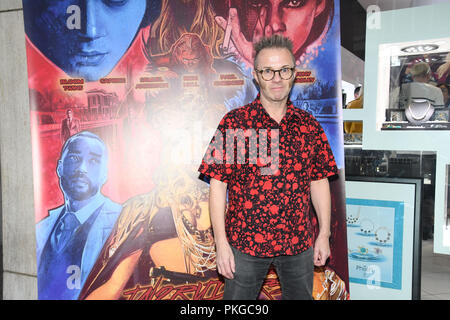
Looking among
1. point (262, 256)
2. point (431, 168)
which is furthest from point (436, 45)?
point (262, 256)

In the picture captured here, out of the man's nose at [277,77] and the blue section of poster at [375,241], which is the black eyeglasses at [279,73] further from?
the blue section of poster at [375,241]

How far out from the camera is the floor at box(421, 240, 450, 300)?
1832 millimetres

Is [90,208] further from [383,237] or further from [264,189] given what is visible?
[383,237]

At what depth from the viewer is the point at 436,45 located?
1.79m

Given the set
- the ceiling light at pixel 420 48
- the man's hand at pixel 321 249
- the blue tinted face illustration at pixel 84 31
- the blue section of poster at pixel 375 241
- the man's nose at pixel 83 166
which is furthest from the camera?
the man's nose at pixel 83 166

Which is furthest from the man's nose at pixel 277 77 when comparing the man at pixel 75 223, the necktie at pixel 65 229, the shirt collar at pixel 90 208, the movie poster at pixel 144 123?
the necktie at pixel 65 229

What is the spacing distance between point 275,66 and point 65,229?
1.69 meters

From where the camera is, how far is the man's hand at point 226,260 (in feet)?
4.64

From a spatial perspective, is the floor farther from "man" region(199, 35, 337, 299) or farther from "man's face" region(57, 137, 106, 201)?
"man's face" region(57, 137, 106, 201)

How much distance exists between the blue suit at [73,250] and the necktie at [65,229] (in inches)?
1.1

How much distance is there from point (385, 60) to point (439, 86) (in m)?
0.31

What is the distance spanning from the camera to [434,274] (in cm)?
186

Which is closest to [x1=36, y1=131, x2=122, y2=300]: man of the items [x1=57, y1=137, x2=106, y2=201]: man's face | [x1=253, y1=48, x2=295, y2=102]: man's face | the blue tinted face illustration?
[x1=57, y1=137, x2=106, y2=201]: man's face

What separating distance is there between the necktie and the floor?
2.10m
